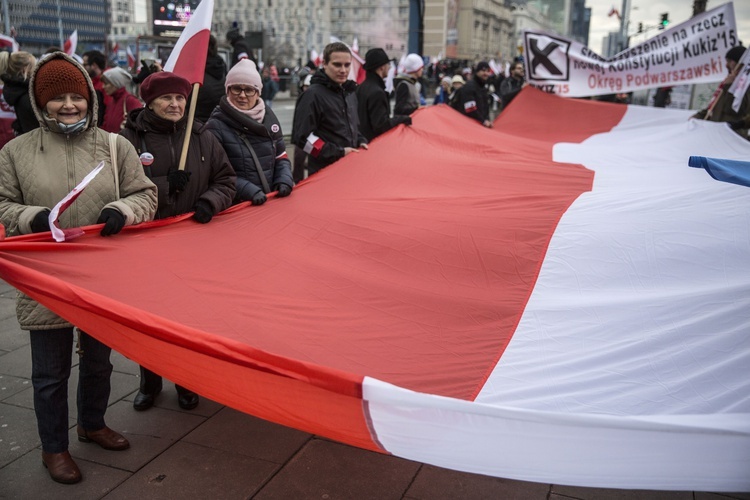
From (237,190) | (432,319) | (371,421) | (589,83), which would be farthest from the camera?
(589,83)

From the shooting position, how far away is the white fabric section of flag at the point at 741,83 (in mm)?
7191

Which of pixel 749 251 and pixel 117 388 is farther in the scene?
pixel 117 388

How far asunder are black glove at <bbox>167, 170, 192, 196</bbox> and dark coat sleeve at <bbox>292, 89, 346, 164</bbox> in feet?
5.59

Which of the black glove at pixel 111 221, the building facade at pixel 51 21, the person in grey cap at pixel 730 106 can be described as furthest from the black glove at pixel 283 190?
the building facade at pixel 51 21

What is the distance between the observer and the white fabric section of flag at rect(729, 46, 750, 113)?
283 inches

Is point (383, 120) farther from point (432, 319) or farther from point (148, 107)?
point (432, 319)

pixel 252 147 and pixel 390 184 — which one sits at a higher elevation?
pixel 252 147

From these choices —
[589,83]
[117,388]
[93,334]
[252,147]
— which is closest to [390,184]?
[252,147]

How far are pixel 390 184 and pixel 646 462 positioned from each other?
308 cm

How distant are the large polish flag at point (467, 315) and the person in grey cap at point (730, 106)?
11.7ft

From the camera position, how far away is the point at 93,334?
2.72 metres

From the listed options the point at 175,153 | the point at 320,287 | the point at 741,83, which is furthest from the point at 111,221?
the point at 741,83

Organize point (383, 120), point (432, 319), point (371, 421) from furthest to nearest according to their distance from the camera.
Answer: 1. point (383, 120)
2. point (432, 319)
3. point (371, 421)

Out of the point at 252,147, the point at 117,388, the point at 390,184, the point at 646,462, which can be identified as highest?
the point at 252,147
